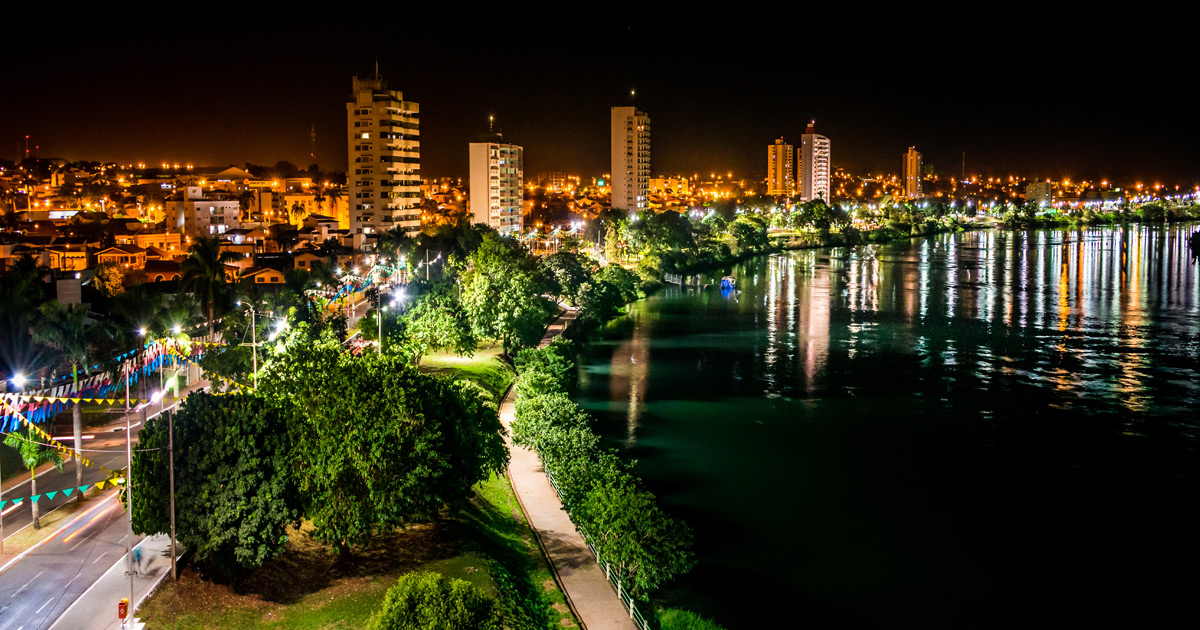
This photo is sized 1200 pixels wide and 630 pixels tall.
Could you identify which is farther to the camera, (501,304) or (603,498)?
(501,304)

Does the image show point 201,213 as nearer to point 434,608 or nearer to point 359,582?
point 359,582

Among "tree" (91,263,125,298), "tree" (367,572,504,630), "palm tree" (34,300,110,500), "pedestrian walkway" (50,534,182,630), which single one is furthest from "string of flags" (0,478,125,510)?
"tree" (91,263,125,298)

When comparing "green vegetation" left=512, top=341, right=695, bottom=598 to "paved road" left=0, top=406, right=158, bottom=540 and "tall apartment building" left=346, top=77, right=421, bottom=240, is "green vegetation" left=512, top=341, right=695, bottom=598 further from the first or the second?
Result: "tall apartment building" left=346, top=77, right=421, bottom=240

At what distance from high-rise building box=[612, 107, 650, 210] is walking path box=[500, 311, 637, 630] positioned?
8589 cm

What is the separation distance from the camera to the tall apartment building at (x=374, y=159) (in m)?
66.0

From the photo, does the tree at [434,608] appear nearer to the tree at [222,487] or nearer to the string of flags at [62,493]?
the tree at [222,487]

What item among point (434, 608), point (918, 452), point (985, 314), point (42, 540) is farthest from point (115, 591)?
point (985, 314)

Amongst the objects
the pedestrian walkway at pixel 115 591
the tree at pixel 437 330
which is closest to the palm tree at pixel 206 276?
the tree at pixel 437 330

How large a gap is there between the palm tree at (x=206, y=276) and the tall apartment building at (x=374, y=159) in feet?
109

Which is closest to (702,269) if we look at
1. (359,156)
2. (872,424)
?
(359,156)

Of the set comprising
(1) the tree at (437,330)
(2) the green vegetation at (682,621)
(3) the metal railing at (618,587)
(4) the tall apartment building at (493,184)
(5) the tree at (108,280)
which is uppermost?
(4) the tall apartment building at (493,184)

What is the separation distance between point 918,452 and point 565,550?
38.3ft

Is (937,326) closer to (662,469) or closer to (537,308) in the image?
(537,308)

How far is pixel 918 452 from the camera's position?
25.1 meters
